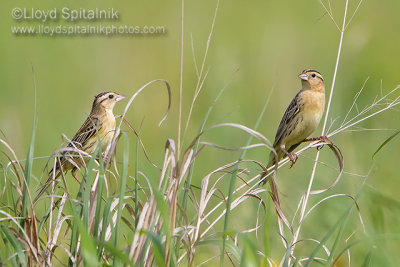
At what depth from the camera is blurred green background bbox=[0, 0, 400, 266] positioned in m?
8.46

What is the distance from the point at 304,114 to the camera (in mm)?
6543

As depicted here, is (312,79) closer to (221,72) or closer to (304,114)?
(304,114)

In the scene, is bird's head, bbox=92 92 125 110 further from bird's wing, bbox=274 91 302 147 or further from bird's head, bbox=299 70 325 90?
bird's head, bbox=299 70 325 90

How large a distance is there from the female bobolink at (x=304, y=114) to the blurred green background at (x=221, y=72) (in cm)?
68

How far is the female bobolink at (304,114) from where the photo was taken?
6.50 meters

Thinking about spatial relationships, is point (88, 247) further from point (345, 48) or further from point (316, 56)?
point (316, 56)

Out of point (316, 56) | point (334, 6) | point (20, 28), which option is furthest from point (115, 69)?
point (334, 6)

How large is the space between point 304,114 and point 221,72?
3.22 meters

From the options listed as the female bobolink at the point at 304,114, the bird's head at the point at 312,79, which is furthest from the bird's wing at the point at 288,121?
the bird's head at the point at 312,79

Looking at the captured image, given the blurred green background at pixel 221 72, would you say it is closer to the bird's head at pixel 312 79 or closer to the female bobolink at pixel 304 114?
the female bobolink at pixel 304 114

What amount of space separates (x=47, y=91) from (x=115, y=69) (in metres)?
1.14

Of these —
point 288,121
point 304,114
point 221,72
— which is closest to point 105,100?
point 288,121

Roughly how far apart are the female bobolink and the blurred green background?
685mm

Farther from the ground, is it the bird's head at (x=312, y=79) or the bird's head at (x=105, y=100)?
the bird's head at (x=312, y=79)
